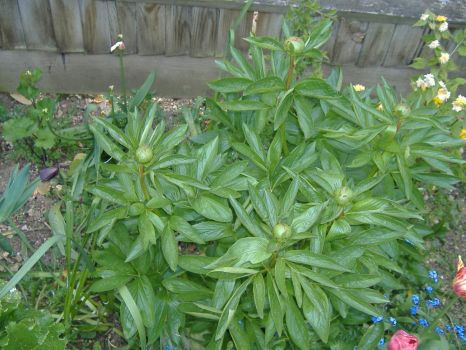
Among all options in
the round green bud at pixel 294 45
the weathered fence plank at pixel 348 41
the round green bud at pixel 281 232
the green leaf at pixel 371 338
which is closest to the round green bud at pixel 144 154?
the round green bud at pixel 281 232

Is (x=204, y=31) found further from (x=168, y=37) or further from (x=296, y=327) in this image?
(x=296, y=327)

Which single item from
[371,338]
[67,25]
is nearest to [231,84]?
[371,338]

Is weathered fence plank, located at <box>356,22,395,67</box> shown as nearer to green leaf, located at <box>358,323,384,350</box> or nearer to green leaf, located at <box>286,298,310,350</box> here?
green leaf, located at <box>358,323,384,350</box>

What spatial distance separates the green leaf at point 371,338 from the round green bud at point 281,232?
0.74m

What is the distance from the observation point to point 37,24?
8.74 feet

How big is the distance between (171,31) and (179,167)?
Result: 133 centimetres

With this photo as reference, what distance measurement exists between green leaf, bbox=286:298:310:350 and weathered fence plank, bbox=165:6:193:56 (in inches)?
64.7

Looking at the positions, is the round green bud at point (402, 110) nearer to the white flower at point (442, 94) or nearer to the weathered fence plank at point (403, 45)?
the white flower at point (442, 94)

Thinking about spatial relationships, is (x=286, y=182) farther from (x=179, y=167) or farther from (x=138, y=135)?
(x=138, y=135)

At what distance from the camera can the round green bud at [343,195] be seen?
143 cm

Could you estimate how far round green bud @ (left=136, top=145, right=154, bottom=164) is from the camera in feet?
4.47

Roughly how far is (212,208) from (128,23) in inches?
58.7

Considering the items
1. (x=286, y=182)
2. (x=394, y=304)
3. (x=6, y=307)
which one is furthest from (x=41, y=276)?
(x=394, y=304)

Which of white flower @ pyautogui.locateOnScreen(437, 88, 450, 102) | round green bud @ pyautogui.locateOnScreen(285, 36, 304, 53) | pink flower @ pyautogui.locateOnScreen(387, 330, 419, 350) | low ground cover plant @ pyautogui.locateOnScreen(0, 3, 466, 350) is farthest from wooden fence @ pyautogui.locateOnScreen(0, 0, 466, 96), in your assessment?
pink flower @ pyautogui.locateOnScreen(387, 330, 419, 350)
